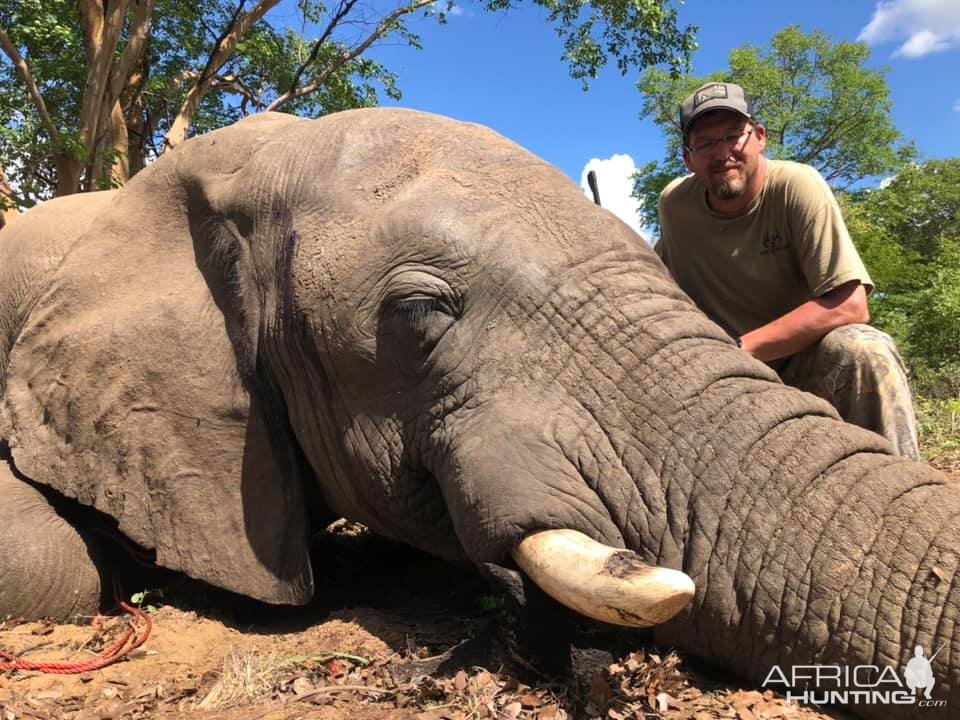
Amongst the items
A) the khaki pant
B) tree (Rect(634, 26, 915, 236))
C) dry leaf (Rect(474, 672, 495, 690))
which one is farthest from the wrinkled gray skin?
tree (Rect(634, 26, 915, 236))

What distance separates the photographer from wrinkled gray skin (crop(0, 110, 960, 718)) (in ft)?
8.27

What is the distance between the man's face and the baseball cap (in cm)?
5

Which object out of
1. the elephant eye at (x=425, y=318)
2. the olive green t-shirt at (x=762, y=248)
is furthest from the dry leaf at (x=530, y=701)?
the olive green t-shirt at (x=762, y=248)

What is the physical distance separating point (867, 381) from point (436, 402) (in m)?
2.64

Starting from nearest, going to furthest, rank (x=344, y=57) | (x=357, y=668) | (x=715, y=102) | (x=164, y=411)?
(x=357, y=668), (x=164, y=411), (x=715, y=102), (x=344, y=57)

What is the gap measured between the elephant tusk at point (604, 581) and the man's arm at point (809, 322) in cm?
242

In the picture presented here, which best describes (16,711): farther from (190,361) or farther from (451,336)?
(451,336)

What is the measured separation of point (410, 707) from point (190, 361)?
1910 millimetres

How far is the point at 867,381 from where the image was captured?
4488 mm

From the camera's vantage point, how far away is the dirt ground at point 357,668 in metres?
2.53

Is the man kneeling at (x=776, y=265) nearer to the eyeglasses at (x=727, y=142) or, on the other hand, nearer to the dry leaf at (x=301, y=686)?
the eyeglasses at (x=727, y=142)

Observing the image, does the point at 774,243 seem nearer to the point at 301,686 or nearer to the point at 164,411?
the point at 164,411

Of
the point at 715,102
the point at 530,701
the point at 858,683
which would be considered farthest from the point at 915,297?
the point at 530,701

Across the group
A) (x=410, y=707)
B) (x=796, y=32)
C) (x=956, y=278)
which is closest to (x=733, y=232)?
(x=410, y=707)
